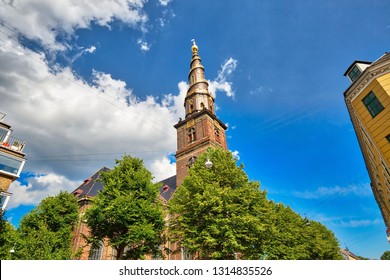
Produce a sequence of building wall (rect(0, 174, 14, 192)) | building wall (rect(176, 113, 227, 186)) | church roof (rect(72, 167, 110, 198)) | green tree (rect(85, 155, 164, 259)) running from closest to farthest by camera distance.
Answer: green tree (rect(85, 155, 164, 259))
building wall (rect(0, 174, 14, 192))
church roof (rect(72, 167, 110, 198))
building wall (rect(176, 113, 227, 186))

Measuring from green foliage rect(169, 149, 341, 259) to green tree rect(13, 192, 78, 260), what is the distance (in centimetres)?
1128

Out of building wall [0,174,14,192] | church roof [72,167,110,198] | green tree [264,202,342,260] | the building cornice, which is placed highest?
church roof [72,167,110,198]

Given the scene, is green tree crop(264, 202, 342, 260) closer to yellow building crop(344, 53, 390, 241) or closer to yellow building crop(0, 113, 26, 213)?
yellow building crop(344, 53, 390, 241)

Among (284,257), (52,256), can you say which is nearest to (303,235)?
(284,257)

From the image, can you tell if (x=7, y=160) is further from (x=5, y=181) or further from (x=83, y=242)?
(x=83, y=242)

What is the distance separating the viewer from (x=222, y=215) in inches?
587

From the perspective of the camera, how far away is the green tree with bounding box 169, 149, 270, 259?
557 inches

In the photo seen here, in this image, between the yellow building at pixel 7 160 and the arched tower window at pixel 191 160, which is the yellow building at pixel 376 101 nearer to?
the arched tower window at pixel 191 160

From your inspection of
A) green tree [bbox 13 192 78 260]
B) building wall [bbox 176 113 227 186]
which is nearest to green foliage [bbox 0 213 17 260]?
green tree [bbox 13 192 78 260]

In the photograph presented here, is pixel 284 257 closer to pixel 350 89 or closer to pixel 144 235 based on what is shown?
pixel 144 235

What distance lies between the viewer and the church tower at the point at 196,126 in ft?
118
